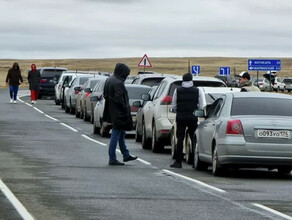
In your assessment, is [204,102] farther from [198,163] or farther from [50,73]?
[50,73]

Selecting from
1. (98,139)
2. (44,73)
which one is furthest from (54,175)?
(44,73)

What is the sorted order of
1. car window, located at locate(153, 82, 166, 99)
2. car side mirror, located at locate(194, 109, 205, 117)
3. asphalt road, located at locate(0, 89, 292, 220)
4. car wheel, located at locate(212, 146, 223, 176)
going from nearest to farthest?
asphalt road, located at locate(0, 89, 292, 220)
car wheel, located at locate(212, 146, 223, 176)
car side mirror, located at locate(194, 109, 205, 117)
car window, located at locate(153, 82, 166, 99)

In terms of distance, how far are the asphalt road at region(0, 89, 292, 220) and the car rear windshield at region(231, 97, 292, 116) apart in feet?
3.49

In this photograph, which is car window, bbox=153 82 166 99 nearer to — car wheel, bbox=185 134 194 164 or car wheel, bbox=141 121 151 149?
car wheel, bbox=141 121 151 149

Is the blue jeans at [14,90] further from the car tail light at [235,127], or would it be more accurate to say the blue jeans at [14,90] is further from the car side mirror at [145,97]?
the car tail light at [235,127]

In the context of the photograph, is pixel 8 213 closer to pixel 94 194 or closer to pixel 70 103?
pixel 94 194

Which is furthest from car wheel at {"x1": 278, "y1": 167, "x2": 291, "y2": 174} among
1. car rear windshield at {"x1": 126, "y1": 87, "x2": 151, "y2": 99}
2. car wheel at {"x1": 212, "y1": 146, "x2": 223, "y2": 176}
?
car rear windshield at {"x1": 126, "y1": 87, "x2": 151, "y2": 99}

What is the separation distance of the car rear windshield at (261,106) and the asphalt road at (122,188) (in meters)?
1.06

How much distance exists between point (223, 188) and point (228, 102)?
308 cm

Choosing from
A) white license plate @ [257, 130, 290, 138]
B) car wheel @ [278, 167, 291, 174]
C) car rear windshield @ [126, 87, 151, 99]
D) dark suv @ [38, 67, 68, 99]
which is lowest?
dark suv @ [38, 67, 68, 99]

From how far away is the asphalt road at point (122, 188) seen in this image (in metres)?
12.6

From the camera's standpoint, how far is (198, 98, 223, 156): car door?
748 inches

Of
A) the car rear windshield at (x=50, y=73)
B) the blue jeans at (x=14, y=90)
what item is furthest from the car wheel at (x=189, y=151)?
the car rear windshield at (x=50, y=73)

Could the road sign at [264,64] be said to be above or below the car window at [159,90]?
below
